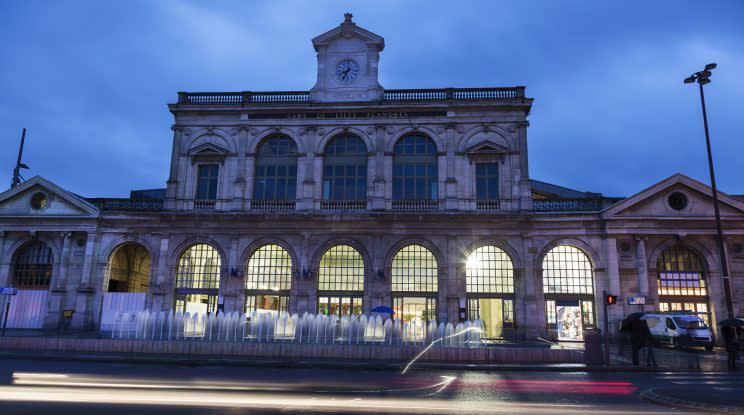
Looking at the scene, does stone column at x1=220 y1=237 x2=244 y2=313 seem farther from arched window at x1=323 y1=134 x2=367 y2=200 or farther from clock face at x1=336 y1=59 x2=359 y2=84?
clock face at x1=336 y1=59 x2=359 y2=84

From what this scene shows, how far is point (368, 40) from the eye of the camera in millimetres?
37438

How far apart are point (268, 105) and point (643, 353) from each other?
2793cm

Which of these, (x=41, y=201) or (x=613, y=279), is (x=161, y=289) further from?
(x=613, y=279)

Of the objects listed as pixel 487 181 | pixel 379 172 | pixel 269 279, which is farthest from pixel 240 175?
pixel 487 181

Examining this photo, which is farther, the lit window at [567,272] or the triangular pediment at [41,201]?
the triangular pediment at [41,201]

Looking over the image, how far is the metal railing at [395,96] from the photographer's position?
35875mm

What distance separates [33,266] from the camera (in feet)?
118

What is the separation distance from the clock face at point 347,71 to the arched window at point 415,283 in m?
13.1

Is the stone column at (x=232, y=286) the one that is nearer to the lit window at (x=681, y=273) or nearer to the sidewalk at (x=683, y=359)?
the sidewalk at (x=683, y=359)

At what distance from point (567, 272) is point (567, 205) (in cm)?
447

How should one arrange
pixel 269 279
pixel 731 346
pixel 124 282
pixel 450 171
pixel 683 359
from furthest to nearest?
pixel 124 282
pixel 450 171
pixel 269 279
pixel 683 359
pixel 731 346

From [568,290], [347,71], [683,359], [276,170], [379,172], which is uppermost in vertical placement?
[347,71]

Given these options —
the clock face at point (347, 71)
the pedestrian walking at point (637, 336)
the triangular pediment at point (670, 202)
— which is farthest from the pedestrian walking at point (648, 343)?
the clock face at point (347, 71)

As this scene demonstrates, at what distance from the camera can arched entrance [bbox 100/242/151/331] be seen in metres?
34.5
